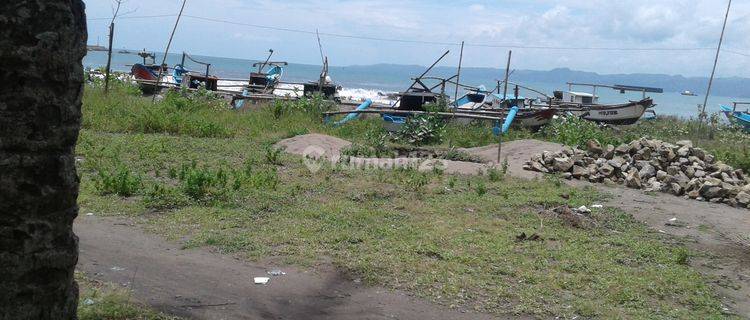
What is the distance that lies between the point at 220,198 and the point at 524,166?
6006mm

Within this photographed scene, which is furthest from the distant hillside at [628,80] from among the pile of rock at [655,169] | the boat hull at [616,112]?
the pile of rock at [655,169]

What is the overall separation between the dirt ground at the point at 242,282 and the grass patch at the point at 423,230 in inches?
8.7

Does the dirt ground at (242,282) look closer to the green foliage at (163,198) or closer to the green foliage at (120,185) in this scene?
the green foliage at (163,198)

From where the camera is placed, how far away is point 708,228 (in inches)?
354

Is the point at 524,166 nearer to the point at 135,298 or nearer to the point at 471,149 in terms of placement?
the point at 471,149

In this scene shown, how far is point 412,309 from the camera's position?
5414 mm

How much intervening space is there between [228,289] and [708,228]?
6.27 meters

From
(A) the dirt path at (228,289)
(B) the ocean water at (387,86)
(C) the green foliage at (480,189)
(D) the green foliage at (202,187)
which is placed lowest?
(A) the dirt path at (228,289)

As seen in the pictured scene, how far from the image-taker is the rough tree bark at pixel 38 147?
10.0 feet

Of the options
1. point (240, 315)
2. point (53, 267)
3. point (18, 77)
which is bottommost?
point (240, 315)

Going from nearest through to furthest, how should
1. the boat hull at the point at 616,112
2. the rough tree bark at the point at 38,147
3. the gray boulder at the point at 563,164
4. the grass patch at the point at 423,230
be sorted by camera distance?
the rough tree bark at the point at 38,147 < the grass patch at the point at 423,230 < the gray boulder at the point at 563,164 < the boat hull at the point at 616,112

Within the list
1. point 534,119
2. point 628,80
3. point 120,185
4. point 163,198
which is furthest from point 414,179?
point 628,80

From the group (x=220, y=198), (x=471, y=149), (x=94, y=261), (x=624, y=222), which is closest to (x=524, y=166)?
(x=471, y=149)

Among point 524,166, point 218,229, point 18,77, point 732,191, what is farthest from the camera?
point 524,166
